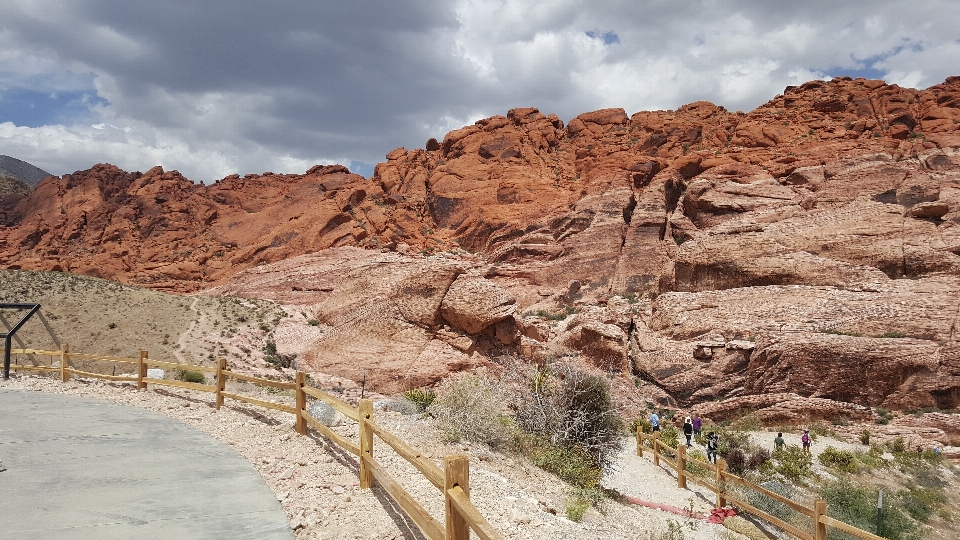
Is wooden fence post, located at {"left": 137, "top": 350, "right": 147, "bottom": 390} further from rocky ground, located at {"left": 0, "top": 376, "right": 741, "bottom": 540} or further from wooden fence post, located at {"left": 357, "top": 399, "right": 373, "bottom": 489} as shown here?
wooden fence post, located at {"left": 357, "top": 399, "right": 373, "bottom": 489}

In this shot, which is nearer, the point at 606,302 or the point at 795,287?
the point at 795,287

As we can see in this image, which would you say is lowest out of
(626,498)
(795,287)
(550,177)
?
(626,498)

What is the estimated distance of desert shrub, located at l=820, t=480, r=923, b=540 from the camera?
13953 millimetres

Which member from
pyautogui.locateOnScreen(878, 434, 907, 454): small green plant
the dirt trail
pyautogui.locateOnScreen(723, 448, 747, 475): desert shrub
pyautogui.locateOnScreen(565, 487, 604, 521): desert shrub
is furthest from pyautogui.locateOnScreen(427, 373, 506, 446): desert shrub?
pyautogui.locateOnScreen(878, 434, 907, 454): small green plant

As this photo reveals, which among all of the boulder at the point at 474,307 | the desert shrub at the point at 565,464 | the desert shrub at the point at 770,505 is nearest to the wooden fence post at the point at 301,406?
the desert shrub at the point at 565,464

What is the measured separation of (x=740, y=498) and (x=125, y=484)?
13671mm

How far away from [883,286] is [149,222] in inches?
3047

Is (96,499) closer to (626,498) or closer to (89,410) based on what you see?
(89,410)

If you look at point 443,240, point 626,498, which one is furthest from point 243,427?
point 443,240

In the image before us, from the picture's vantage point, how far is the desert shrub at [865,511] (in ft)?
45.8

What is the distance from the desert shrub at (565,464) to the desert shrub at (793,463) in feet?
35.9

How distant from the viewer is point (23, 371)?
55.9 feet

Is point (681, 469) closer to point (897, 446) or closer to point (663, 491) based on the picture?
point (663, 491)

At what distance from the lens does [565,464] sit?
10.4m
